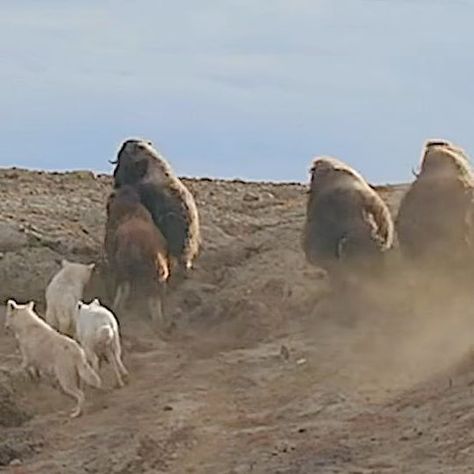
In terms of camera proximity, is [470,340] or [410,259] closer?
[470,340]

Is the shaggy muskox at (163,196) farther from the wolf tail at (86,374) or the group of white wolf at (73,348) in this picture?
the wolf tail at (86,374)

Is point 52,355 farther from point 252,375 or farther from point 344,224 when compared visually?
point 344,224

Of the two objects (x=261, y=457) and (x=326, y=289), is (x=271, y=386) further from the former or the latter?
(x=326, y=289)

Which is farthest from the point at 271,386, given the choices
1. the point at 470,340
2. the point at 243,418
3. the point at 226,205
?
the point at 226,205

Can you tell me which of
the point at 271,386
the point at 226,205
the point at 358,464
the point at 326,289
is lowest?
the point at 358,464

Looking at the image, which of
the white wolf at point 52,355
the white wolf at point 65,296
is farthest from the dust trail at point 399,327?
the white wolf at point 65,296

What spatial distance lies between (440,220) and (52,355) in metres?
4.96

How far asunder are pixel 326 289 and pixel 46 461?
530 cm

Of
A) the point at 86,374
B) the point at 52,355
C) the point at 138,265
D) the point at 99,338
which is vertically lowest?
the point at 86,374

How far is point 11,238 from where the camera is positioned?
1664 cm

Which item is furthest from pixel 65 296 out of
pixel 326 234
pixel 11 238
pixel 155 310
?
pixel 326 234

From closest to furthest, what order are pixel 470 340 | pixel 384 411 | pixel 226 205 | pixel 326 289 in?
pixel 384 411 → pixel 470 340 → pixel 326 289 → pixel 226 205

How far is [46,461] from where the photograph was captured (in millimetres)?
10852

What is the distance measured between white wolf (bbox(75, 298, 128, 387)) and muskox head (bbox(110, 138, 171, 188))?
433 centimetres
